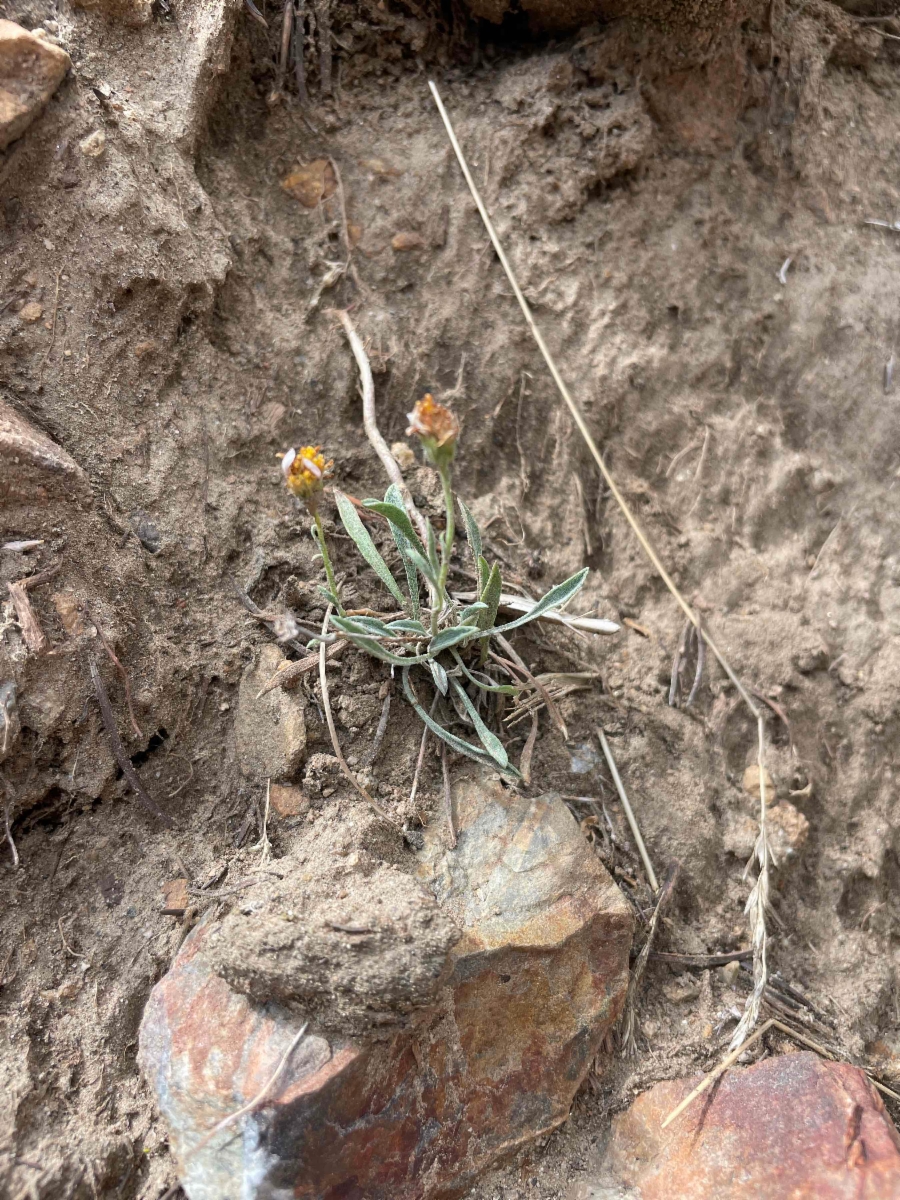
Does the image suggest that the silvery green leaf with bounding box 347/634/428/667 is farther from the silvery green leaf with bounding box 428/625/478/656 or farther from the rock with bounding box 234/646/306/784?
the rock with bounding box 234/646/306/784

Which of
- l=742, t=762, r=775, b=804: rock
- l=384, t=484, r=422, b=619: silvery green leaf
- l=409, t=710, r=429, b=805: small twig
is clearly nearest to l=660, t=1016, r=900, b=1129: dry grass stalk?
l=742, t=762, r=775, b=804: rock

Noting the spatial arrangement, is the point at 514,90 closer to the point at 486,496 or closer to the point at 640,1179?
the point at 486,496

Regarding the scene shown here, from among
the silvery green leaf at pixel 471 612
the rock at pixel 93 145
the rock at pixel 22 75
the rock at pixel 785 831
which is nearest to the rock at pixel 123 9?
the rock at pixel 22 75

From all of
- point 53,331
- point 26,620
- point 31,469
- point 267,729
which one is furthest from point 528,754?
point 53,331

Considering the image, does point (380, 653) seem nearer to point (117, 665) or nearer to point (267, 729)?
point (267, 729)

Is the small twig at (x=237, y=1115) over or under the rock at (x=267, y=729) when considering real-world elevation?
under

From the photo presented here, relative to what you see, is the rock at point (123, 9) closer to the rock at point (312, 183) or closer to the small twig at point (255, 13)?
the small twig at point (255, 13)
